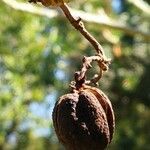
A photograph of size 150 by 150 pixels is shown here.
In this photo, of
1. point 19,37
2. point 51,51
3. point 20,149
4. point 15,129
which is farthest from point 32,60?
point 20,149

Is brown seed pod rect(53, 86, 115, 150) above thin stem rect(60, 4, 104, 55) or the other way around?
the other way around

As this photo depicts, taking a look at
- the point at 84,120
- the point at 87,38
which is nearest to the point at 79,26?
the point at 87,38

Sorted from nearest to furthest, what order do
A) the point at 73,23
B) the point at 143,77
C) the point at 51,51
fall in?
the point at 73,23
the point at 51,51
the point at 143,77

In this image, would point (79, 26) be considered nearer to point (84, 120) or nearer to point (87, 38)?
point (87, 38)

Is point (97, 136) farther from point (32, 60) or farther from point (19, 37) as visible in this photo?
point (19, 37)

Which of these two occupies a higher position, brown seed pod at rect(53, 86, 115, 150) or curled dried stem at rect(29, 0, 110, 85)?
curled dried stem at rect(29, 0, 110, 85)

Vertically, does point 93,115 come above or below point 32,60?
below

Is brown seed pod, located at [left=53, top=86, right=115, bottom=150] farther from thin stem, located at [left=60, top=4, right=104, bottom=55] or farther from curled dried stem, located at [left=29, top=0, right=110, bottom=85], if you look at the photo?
thin stem, located at [left=60, top=4, right=104, bottom=55]

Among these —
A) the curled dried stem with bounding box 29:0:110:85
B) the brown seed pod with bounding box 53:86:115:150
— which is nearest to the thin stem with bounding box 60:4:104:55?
the curled dried stem with bounding box 29:0:110:85

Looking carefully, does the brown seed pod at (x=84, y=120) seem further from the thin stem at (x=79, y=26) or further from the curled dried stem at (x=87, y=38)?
the thin stem at (x=79, y=26)
